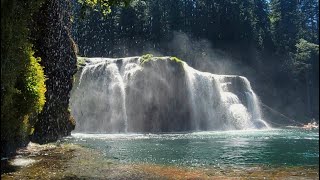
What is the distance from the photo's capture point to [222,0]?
8744cm

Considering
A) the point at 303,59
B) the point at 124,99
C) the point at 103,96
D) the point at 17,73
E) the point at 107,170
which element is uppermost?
the point at 303,59

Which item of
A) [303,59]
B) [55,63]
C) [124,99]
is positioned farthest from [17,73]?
[303,59]

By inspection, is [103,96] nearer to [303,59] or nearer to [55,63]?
[55,63]

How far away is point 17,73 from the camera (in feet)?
40.6

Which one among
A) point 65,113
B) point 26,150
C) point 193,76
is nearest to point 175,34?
point 193,76

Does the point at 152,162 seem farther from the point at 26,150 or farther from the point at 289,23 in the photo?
the point at 289,23

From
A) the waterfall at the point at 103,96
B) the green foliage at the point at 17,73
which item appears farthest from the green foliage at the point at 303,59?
the green foliage at the point at 17,73

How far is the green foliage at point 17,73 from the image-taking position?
10.9 meters

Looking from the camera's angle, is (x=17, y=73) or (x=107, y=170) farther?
(x=107, y=170)

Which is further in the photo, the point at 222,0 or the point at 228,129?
the point at 222,0

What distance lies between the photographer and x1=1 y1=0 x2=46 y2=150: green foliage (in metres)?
10.9

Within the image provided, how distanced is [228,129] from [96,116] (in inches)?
625

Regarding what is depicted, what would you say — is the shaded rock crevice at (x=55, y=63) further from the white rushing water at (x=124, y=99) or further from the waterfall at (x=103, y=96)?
the white rushing water at (x=124, y=99)

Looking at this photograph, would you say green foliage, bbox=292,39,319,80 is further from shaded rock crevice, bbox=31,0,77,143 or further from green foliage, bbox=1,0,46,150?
green foliage, bbox=1,0,46,150
